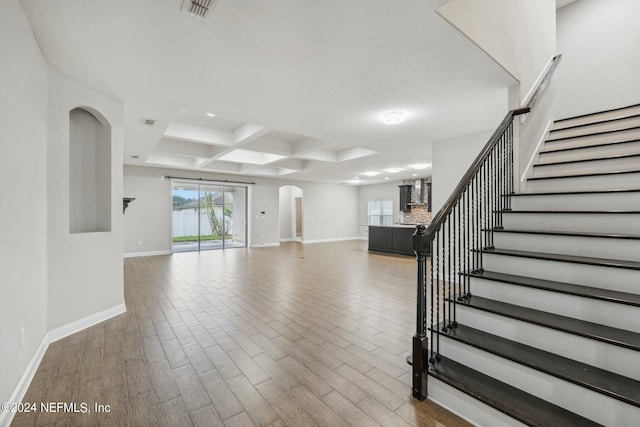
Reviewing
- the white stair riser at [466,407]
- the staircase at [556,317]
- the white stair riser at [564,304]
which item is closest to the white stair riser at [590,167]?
the staircase at [556,317]

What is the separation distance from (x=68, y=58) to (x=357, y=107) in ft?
10.2

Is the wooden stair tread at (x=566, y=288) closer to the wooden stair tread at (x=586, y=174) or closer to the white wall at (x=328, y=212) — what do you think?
the wooden stair tread at (x=586, y=174)

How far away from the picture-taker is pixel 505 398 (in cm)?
158

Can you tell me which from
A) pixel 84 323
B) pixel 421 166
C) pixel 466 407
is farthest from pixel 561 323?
pixel 421 166

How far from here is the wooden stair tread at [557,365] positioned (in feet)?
4.41

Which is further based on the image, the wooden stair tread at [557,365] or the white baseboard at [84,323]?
the white baseboard at [84,323]

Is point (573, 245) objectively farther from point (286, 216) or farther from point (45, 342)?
point (286, 216)

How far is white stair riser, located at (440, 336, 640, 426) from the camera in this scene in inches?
52.5

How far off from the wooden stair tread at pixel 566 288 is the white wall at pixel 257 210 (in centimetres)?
897

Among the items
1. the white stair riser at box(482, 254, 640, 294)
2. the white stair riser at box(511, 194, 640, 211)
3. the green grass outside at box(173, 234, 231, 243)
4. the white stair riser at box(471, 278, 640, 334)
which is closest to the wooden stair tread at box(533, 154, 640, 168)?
the white stair riser at box(511, 194, 640, 211)

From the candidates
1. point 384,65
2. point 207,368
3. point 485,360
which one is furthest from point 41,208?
point 485,360

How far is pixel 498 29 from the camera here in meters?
2.66

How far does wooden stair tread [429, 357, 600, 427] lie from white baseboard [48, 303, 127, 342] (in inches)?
142

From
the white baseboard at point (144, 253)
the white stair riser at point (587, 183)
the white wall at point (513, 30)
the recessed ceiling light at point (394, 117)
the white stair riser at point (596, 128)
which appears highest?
the white wall at point (513, 30)
